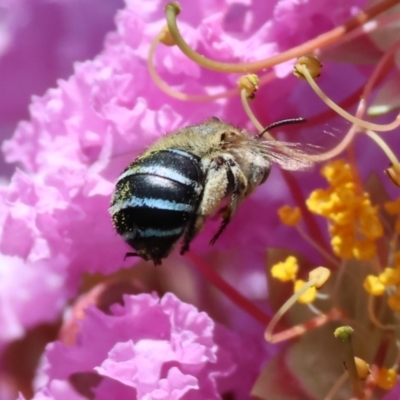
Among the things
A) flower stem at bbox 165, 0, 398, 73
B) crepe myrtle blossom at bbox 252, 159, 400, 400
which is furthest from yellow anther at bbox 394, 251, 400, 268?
flower stem at bbox 165, 0, 398, 73

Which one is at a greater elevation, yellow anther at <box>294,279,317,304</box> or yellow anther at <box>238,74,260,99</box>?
yellow anther at <box>238,74,260,99</box>

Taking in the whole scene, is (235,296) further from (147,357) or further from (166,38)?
(166,38)

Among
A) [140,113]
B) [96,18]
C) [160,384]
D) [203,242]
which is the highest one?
[96,18]

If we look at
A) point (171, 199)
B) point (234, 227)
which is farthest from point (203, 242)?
point (171, 199)

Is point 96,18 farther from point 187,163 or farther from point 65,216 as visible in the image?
point 187,163

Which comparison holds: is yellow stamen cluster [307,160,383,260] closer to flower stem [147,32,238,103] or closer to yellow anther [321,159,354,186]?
yellow anther [321,159,354,186]

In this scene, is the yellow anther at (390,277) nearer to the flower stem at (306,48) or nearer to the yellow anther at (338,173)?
the yellow anther at (338,173)

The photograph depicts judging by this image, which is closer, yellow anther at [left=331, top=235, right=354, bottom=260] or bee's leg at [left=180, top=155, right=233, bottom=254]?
bee's leg at [left=180, top=155, right=233, bottom=254]
